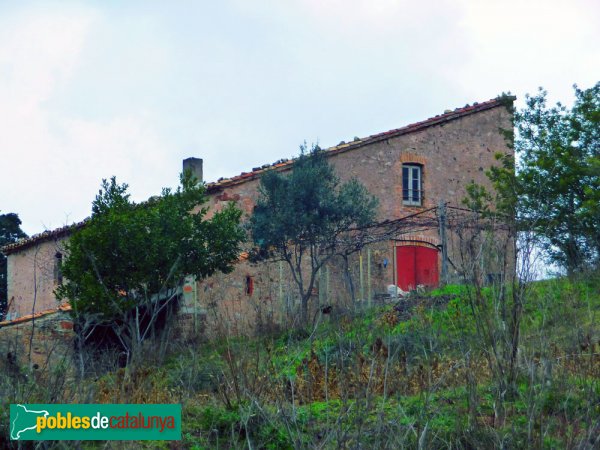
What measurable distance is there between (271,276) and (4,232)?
551 inches

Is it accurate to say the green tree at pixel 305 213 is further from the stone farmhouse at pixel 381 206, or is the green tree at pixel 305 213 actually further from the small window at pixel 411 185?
the small window at pixel 411 185

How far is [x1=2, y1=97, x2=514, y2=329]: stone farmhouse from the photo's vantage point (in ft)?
59.1

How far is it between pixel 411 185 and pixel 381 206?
1.36 m

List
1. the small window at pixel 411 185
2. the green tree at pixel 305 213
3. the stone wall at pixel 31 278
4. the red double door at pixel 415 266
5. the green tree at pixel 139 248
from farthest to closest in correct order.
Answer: the stone wall at pixel 31 278, the small window at pixel 411 185, the red double door at pixel 415 266, the green tree at pixel 305 213, the green tree at pixel 139 248

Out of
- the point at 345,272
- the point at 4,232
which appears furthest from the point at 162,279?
the point at 4,232

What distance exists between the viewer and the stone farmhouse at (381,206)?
18000 millimetres

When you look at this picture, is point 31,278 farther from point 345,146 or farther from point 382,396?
point 382,396

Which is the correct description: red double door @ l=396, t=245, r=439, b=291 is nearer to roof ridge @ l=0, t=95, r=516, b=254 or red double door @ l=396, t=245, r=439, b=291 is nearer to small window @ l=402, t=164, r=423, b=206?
small window @ l=402, t=164, r=423, b=206

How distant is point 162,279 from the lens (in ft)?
49.7

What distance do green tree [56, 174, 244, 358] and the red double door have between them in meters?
5.87

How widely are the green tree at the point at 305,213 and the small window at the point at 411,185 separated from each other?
326 centimetres

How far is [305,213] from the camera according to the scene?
17.2 metres

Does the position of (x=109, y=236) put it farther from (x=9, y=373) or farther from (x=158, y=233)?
(x=9, y=373)

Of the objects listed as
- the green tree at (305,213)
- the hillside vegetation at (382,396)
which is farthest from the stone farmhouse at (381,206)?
the hillside vegetation at (382,396)
